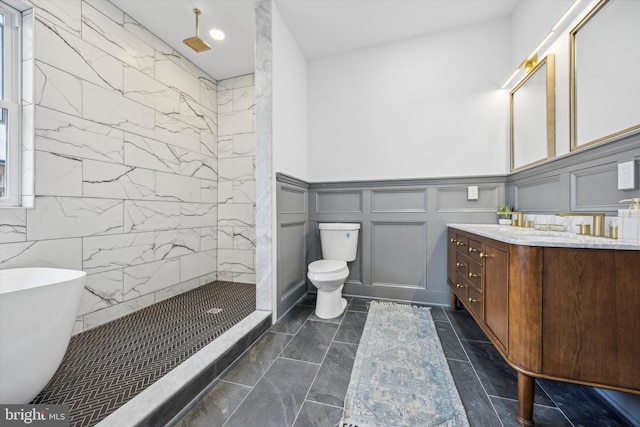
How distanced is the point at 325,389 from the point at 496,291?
3.37 ft

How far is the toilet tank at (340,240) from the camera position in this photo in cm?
239

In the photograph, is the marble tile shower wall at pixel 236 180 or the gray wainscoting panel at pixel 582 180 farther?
the marble tile shower wall at pixel 236 180

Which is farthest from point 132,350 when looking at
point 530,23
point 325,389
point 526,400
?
point 530,23

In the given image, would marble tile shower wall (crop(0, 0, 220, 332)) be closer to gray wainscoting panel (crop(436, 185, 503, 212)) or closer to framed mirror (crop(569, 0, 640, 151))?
gray wainscoting panel (crop(436, 185, 503, 212))

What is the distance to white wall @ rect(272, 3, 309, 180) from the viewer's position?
206cm

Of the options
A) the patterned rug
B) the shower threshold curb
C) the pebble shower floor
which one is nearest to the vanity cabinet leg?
the patterned rug

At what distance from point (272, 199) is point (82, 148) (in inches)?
58.0

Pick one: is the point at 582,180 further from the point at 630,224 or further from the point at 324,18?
the point at 324,18

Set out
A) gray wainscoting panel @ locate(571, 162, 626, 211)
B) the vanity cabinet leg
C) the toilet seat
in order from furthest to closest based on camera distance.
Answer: the toilet seat < gray wainscoting panel @ locate(571, 162, 626, 211) < the vanity cabinet leg

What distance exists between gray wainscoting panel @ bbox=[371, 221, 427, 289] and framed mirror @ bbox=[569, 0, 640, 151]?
131cm

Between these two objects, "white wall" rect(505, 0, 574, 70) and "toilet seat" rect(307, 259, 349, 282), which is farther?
"toilet seat" rect(307, 259, 349, 282)

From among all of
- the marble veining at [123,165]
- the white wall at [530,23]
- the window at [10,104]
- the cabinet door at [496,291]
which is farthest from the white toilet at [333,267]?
the window at [10,104]

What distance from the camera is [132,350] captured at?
5.10ft

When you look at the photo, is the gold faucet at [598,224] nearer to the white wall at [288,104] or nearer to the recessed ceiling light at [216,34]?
the white wall at [288,104]
